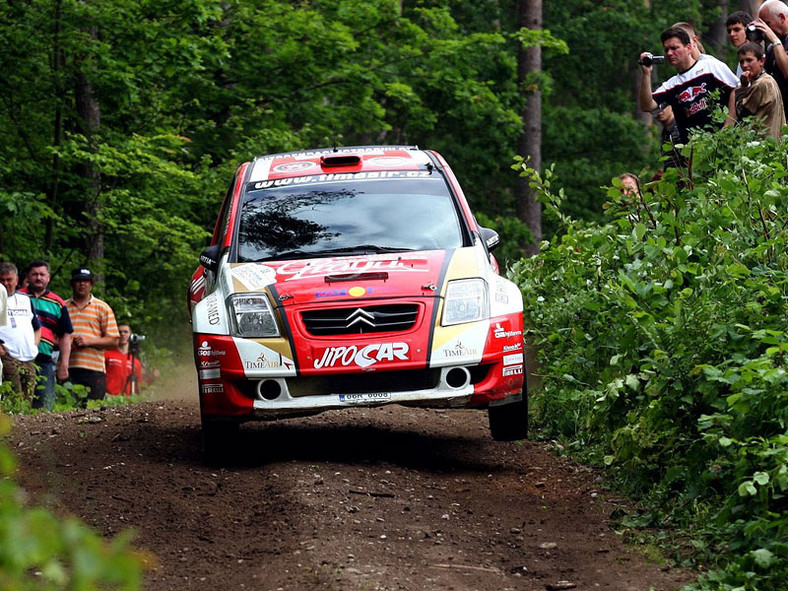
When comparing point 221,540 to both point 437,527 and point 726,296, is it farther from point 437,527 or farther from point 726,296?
point 726,296

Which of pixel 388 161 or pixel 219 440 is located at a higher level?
pixel 388 161

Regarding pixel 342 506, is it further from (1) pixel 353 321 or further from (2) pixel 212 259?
(2) pixel 212 259

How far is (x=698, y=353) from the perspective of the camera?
717cm

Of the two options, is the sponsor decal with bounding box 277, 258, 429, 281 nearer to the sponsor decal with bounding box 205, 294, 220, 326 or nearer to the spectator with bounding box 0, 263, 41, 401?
the sponsor decal with bounding box 205, 294, 220, 326

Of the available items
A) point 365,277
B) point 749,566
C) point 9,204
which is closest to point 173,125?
point 9,204

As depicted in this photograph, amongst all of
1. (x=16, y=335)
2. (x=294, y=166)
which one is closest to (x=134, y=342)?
(x=16, y=335)

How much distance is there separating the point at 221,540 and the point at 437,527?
1.14 metres

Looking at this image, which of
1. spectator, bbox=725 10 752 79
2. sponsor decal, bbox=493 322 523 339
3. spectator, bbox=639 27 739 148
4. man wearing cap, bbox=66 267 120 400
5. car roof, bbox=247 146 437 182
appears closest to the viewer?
sponsor decal, bbox=493 322 523 339

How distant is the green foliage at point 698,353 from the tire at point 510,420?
1.51ft

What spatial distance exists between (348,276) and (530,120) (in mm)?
24080

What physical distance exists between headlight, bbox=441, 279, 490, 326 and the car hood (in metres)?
0.10

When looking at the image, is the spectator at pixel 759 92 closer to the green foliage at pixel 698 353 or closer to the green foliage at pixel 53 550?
the green foliage at pixel 698 353

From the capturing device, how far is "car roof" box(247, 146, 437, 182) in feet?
32.0

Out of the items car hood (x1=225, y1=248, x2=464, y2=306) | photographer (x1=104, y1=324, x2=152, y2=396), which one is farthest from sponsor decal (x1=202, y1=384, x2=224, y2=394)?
photographer (x1=104, y1=324, x2=152, y2=396)
